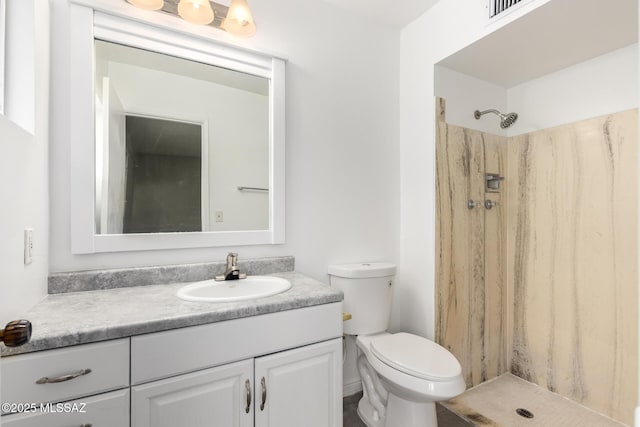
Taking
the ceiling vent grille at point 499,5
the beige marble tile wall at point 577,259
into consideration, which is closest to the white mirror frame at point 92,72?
the ceiling vent grille at point 499,5

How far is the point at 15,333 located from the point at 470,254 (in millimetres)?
2103

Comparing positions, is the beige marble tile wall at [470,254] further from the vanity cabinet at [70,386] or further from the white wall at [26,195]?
the white wall at [26,195]

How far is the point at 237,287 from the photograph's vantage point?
55.4 inches

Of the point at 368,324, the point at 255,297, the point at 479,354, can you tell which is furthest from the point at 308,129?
the point at 479,354

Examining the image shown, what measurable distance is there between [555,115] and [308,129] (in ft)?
5.29

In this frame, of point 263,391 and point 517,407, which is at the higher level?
point 263,391

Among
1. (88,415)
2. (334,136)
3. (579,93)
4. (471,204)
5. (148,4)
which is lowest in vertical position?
(88,415)

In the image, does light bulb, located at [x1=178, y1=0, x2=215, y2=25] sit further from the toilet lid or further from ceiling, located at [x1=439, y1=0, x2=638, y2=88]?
the toilet lid

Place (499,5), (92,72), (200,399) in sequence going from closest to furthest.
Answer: (200,399)
(92,72)
(499,5)

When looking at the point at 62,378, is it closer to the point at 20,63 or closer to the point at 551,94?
the point at 20,63

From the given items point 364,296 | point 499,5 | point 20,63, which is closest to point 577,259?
point 364,296

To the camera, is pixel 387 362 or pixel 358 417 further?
pixel 358 417

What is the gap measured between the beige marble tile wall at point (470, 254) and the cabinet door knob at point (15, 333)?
Result: 1.80 m

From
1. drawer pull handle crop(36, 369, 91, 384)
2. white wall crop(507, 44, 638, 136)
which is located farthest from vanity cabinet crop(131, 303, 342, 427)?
white wall crop(507, 44, 638, 136)
